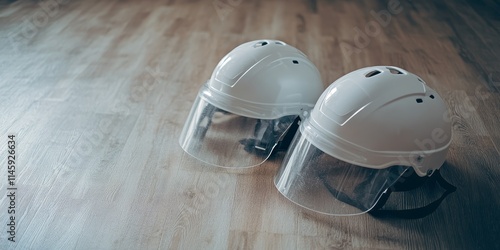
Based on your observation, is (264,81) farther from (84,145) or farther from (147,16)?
(147,16)

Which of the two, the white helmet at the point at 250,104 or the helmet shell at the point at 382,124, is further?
the white helmet at the point at 250,104

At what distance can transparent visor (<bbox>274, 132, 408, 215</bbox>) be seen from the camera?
63.7 inches

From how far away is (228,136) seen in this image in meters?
1.96

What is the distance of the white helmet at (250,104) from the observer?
179 cm

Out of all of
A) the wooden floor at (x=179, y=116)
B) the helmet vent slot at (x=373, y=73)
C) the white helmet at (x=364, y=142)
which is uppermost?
the helmet vent slot at (x=373, y=73)

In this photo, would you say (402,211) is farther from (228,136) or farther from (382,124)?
(228,136)

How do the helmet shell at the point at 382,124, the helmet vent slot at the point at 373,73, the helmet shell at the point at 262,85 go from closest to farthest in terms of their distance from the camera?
the helmet shell at the point at 382,124, the helmet vent slot at the point at 373,73, the helmet shell at the point at 262,85

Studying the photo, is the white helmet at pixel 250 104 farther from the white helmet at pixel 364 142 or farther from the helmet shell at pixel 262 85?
the white helmet at pixel 364 142

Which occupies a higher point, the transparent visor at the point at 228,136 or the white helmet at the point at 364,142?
the white helmet at the point at 364,142

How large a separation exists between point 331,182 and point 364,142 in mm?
175

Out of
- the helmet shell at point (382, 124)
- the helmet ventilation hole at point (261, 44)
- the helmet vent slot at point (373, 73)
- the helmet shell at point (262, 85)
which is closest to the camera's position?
the helmet shell at point (382, 124)

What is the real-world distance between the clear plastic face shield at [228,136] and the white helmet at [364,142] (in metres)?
0.18

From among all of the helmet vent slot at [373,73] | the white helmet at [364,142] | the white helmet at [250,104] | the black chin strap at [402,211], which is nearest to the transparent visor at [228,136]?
the white helmet at [250,104]

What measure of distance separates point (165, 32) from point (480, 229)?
7.13 ft
